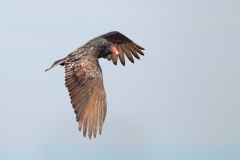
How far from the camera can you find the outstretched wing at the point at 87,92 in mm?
22438

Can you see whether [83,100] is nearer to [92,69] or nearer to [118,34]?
[92,69]

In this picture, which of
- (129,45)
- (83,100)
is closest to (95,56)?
(83,100)

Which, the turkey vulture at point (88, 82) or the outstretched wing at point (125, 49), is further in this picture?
the outstretched wing at point (125, 49)

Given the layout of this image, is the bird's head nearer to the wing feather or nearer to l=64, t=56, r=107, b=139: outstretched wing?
l=64, t=56, r=107, b=139: outstretched wing

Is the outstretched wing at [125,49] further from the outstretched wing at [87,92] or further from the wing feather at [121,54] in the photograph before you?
the outstretched wing at [87,92]

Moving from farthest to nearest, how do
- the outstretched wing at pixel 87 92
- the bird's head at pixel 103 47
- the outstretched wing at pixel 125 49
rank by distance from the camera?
the outstretched wing at pixel 125 49 → the bird's head at pixel 103 47 → the outstretched wing at pixel 87 92

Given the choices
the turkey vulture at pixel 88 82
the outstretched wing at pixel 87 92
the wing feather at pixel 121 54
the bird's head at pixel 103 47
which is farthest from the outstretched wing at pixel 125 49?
the outstretched wing at pixel 87 92

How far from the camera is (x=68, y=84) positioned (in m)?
23.8

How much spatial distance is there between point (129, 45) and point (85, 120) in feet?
25.3

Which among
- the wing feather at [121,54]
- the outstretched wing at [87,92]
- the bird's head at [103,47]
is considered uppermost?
the wing feather at [121,54]

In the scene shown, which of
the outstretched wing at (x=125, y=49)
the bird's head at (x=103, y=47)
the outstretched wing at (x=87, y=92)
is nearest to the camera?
the outstretched wing at (x=87, y=92)

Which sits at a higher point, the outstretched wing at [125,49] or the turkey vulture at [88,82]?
the outstretched wing at [125,49]

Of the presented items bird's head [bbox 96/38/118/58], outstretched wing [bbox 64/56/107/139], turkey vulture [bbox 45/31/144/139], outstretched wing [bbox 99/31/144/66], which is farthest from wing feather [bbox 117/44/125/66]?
outstretched wing [bbox 64/56/107/139]

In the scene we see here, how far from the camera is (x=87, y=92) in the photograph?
23656mm
